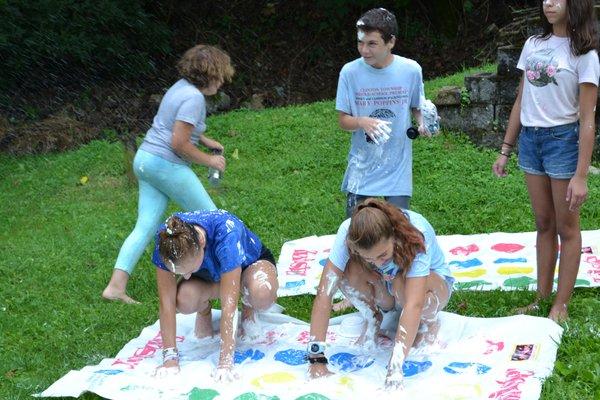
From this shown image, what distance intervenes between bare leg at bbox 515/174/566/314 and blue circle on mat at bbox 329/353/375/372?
93 cm

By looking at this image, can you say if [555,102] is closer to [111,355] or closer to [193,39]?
[111,355]

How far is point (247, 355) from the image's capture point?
172 inches

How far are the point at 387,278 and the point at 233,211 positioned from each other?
3.28 meters

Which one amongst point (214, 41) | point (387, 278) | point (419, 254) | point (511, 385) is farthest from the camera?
point (214, 41)

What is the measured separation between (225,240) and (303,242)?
82.6 inches

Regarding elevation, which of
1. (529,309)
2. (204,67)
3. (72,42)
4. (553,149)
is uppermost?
(72,42)

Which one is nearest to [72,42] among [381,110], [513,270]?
[381,110]

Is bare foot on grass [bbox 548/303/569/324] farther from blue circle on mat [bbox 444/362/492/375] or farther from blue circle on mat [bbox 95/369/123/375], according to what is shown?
blue circle on mat [bbox 95/369/123/375]

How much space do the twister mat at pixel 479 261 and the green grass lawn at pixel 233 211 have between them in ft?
0.60

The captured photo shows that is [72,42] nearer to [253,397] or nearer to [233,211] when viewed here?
[233,211]

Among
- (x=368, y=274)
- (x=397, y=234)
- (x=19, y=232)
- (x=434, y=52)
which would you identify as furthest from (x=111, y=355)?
(x=434, y=52)

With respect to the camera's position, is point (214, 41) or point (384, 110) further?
point (214, 41)

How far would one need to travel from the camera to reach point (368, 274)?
409cm

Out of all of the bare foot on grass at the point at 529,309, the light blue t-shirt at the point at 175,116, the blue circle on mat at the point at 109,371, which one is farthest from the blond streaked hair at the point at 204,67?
the bare foot on grass at the point at 529,309
